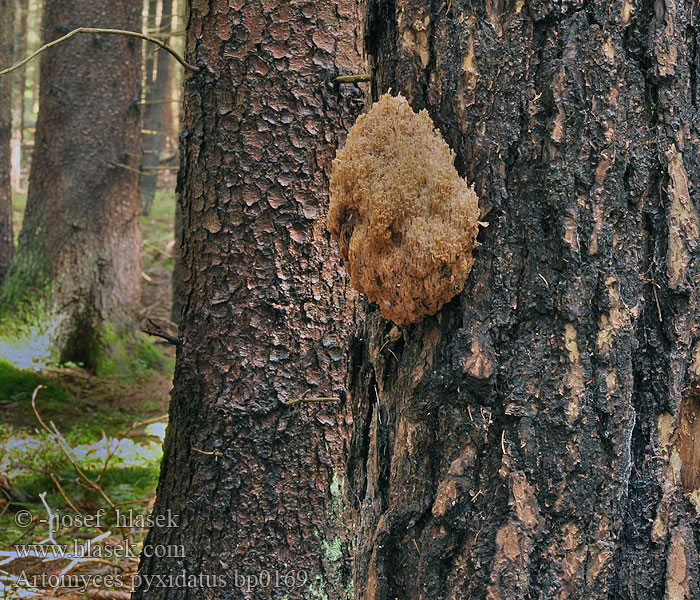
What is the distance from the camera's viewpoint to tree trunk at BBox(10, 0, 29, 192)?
66.8 feet

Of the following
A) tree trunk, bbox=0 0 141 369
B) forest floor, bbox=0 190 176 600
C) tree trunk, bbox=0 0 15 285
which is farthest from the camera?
tree trunk, bbox=0 0 15 285

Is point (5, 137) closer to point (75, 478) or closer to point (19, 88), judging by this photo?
point (75, 478)

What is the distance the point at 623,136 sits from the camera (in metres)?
1.36

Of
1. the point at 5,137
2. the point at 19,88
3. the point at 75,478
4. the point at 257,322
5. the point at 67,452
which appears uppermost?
the point at 19,88

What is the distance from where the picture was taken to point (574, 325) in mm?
1350

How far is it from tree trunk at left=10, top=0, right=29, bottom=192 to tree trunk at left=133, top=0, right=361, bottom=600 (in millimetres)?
19184

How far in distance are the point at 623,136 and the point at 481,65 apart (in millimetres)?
343

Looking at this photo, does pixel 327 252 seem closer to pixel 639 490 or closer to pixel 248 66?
pixel 248 66

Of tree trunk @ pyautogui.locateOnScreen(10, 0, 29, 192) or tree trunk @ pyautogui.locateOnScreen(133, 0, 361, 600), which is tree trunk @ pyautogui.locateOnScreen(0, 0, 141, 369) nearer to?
tree trunk @ pyautogui.locateOnScreen(133, 0, 361, 600)

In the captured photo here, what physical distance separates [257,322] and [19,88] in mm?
27314

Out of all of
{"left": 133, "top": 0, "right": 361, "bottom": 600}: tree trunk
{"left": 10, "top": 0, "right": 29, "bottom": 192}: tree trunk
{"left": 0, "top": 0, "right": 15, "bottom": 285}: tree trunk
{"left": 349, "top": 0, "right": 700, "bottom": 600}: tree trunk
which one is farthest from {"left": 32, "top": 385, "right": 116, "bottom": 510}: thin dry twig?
{"left": 10, "top": 0, "right": 29, "bottom": 192}: tree trunk

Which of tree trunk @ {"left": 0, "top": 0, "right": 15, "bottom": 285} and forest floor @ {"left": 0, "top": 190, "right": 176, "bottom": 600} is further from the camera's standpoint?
tree trunk @ {"left": 0, "top": 0, "right": 15, "bottom": 285}

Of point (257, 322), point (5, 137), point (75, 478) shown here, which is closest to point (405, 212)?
point (257, 322)

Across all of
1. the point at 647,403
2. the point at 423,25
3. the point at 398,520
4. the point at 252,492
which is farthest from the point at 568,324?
the point at 252,492
